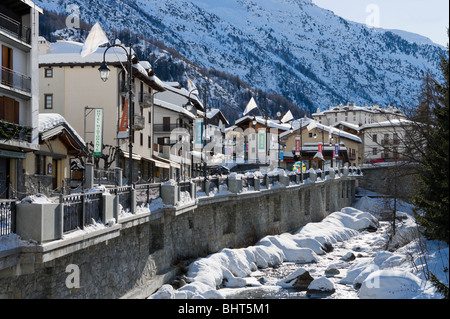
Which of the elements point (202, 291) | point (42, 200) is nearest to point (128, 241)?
point (202, 291)

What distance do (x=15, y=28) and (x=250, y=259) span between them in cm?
1768

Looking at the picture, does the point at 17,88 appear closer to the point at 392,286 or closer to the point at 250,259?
the point at 250,259

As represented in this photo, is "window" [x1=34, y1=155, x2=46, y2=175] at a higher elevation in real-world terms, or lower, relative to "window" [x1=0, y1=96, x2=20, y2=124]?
lower

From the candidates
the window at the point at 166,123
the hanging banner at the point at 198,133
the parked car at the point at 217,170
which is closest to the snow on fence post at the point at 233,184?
the parked car at the point at 217,170

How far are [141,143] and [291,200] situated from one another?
13.8m

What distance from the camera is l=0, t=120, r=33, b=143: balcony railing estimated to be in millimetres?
28003

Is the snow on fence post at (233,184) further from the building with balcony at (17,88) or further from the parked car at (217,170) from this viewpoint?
the parked car at (217,170)

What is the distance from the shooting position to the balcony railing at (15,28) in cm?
2919

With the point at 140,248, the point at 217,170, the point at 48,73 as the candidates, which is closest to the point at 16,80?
the point at 48,73

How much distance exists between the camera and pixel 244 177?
35656 mm

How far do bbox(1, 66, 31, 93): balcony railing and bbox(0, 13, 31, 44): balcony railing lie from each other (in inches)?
76.4

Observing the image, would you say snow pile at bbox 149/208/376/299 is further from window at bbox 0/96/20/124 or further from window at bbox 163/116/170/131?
window at bbox 163/116/170/131

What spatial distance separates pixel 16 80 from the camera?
3005cm

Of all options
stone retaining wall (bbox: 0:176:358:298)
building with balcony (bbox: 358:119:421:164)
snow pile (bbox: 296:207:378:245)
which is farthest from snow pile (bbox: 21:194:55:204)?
snow pile (bbox: 296:207:378:245)
